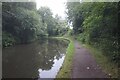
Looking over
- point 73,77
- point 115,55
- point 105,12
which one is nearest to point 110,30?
point 105,12

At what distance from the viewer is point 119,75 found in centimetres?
1039

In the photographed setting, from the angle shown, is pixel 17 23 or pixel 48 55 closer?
pixel 48 55

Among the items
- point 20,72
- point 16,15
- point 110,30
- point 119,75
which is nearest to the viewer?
point 119,75

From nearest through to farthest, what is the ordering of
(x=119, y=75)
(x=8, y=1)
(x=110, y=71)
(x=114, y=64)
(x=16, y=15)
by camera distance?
(x=119, y=75) < (x=110, y=71) < (x=114, y=64) < (x=8, y=1) < (x=16, y=15)

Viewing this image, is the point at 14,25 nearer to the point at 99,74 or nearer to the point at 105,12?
the point at 105,12

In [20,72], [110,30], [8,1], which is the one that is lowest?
[20,72]

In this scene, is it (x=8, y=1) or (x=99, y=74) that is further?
(x=8, y=1)

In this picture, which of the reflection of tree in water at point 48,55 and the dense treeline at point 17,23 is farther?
the dense treeline at point 17,23

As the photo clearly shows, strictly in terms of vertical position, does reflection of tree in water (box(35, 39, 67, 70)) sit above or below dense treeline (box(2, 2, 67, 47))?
below

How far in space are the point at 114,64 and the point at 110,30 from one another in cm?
436

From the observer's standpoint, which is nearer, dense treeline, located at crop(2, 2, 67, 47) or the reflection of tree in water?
the reflection of tree in water

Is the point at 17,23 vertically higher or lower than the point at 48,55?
higher

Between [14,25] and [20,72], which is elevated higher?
[14,25]

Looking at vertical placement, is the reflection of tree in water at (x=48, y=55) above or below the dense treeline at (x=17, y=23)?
below
